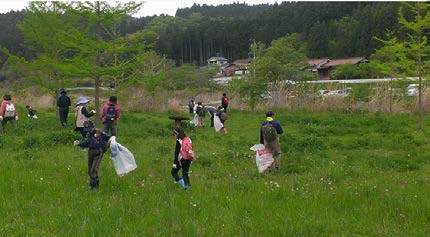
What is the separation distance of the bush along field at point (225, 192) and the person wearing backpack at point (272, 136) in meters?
0.28

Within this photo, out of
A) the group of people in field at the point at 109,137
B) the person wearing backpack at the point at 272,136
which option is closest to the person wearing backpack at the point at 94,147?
the group of people in field at the point at 109,137

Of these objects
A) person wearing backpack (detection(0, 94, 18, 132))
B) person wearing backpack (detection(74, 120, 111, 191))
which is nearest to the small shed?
A: person wearing backpack (detection(0, 94, 18, 132))

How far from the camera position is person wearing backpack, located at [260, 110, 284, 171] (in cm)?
1068

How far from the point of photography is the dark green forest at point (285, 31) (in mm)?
67250

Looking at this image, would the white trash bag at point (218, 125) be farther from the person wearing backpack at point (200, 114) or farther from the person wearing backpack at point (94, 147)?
the person wearing backpack at point (94, 147)

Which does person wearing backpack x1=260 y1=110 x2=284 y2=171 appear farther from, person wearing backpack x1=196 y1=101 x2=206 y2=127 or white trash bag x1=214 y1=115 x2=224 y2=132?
person wearing backpack x1=196 y1=101 x2=206 y2=127

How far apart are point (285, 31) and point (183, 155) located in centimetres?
8729

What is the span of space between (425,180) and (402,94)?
53.9 feet

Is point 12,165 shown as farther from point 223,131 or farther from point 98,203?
point 223,131

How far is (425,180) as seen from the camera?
9.27m

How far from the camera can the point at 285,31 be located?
92625 millimetres

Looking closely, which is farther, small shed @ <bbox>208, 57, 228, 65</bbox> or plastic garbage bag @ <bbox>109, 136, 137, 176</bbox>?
small shed @ <bbox>208, 57, 228, 65</bbox>

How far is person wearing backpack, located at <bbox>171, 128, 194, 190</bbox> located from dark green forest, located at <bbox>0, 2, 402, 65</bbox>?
45901mm

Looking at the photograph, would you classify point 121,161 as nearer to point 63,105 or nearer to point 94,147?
point 94,147
